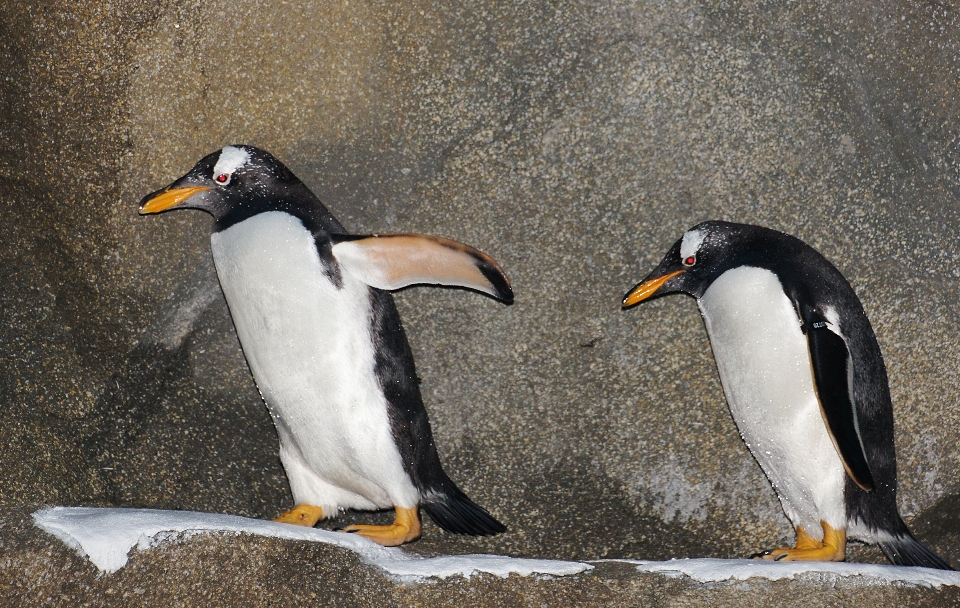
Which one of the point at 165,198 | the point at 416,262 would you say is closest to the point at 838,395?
the point at 416,262

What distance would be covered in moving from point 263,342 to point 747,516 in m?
1.43

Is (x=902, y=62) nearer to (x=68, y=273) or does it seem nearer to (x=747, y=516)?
(x=747, y=516)

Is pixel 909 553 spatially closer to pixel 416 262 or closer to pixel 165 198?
pixel 416 262

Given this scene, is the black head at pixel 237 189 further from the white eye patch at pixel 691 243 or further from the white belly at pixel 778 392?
the white belly at pixel 778 392

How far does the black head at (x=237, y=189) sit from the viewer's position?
2461mm

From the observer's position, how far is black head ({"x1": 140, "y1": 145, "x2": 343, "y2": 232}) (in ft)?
8.07

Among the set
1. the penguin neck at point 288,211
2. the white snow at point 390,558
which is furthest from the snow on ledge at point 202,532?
the penguin neck at point 288,211

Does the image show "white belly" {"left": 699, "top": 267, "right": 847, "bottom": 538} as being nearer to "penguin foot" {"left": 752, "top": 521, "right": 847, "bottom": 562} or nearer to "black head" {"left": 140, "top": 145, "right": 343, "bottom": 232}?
"penguin foot" {"left": 752, "top": 521, "right": 847, "bottom": 562}

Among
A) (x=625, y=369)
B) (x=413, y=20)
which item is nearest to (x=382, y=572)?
(x=625, y=369)

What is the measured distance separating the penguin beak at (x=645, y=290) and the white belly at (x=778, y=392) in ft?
0.46

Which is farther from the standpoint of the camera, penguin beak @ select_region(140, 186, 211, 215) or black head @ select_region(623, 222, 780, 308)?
black head @ select_region(623, 222, 780, 308)

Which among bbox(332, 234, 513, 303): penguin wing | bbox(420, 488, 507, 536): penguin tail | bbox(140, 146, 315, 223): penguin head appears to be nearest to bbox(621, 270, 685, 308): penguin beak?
bbox(332, 234, 513, 303): penguin wing

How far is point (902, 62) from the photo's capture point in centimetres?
267

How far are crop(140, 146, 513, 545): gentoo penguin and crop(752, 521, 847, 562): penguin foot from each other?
2.29 feet
